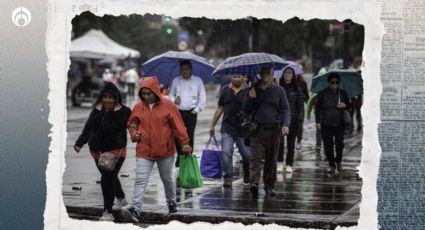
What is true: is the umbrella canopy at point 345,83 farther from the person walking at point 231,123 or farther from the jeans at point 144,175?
the jeans at point 144,175

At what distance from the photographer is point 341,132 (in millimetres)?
16891

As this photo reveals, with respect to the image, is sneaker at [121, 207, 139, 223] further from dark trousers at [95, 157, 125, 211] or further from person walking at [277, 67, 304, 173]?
person walking at [277, 67, 304, 173]

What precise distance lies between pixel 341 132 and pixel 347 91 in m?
0.77

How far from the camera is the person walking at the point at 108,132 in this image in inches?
461

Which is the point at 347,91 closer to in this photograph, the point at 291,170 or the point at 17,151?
the point at 291,170

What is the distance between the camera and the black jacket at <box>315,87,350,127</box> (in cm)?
1675

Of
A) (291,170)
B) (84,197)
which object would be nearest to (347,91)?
(291,170)

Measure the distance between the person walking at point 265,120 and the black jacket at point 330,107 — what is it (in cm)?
342

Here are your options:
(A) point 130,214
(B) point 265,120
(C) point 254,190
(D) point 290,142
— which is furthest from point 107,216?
(D) point 290,142

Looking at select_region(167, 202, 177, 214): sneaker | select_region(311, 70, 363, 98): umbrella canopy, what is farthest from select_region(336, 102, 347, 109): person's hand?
select_region(167, 202, 177, 214): sneaker

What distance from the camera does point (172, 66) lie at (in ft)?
53.4

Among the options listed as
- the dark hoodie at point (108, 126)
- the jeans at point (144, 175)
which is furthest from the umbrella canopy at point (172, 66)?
the jeans at point (144, 175)

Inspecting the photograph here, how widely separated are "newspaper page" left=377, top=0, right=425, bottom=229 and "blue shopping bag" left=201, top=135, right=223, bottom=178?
20.2 ft

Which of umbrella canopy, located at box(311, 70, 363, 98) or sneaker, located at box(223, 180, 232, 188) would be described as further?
umbrella canopy, located at box(311, 70, 363, 98)
